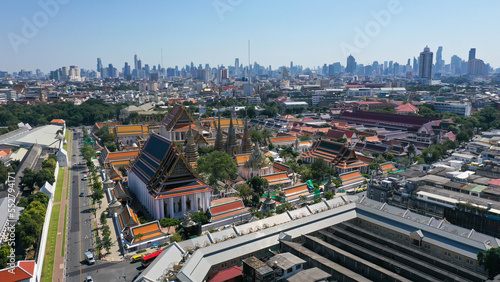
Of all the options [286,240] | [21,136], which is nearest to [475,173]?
[286,240]

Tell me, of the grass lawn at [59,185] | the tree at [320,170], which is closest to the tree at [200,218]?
the tree at [320,170]

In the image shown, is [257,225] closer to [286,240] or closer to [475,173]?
[286,240]

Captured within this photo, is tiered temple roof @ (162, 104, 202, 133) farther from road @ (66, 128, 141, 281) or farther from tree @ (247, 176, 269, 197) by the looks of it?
tree @ (247, 176, 269, 197)

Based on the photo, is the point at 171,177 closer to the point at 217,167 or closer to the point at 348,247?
the point at 217,167

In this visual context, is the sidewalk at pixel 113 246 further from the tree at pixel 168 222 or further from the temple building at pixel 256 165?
the temple building at pixel 256 165

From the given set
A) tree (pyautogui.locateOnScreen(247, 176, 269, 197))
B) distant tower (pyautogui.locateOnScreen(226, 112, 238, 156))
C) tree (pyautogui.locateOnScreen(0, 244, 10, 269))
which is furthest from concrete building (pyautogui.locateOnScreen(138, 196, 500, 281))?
distant tower (pyautogui.locateOnScreen(226, 112, 238, 156))

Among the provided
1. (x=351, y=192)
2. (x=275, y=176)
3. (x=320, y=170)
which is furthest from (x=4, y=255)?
(x=351, y=192)
